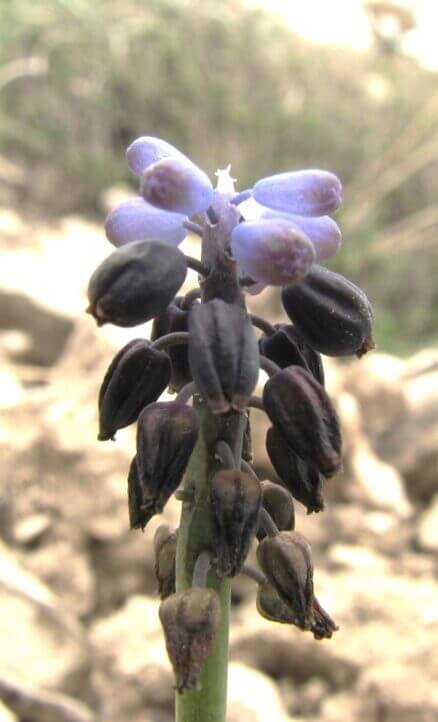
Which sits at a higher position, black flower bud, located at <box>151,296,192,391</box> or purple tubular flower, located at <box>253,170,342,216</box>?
purple tubular flower, located at <box>253,170,342,216</box>

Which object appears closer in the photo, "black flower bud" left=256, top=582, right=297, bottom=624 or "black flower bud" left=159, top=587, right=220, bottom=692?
"black flower bud" left=159, top=587, right=220, bottom=692

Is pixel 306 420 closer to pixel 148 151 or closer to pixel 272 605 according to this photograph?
pixel 272 605

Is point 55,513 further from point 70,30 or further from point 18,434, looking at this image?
point 70,30

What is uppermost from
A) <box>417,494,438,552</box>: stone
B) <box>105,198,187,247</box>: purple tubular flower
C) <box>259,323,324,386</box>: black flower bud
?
<box>417,494,438,552</box>: stone

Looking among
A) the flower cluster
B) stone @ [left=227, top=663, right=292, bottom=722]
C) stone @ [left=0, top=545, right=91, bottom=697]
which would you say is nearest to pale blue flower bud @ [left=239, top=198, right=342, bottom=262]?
the flower cluster

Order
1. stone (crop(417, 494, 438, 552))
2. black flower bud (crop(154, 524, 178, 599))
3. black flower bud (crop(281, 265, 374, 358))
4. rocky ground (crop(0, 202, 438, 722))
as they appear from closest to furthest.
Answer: black flower bud (crop(281, 265, 374, 358)) → black flower bud (crop(154, 524, 178, 599)) → rocky ground (crop(0, 202, 438, 722)) → stone (crop(417, 494, 438, 552))

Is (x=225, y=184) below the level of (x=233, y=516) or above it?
above

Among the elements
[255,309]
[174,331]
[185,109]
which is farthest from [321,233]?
[185,109]

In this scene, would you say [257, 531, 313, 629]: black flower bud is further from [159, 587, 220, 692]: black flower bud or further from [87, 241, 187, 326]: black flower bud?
[87, 241, 187, 326]: black flower bud
